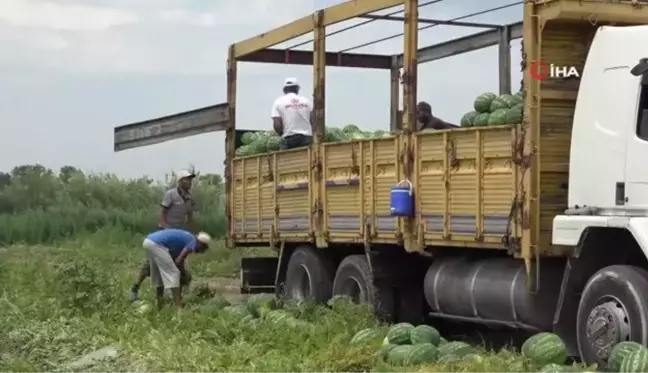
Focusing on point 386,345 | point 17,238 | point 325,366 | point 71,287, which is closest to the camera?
point 325,366

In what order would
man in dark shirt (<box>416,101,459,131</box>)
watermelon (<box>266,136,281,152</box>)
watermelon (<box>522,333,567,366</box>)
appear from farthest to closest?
watermelon (<box>266,136,281,152</box>)
man in dark shirt (<box>416,101,459,131</box>)
watermelon (<box>522,333,567,366</box>)

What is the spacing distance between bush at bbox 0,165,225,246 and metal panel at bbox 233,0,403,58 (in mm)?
11096

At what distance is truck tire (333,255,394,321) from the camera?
1220 centimetres

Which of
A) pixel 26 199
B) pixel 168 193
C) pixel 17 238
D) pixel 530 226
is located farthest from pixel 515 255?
pixel 26 199

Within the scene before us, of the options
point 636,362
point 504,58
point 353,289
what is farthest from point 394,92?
point 636,362

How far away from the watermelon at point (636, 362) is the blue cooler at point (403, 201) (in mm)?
3708

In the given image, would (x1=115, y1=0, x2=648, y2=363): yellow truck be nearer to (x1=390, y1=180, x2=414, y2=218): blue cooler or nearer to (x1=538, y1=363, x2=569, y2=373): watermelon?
(x1=390, y1=180, x2=414, y2=218): blue cooler

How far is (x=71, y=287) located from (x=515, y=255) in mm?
4985

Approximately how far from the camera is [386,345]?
9.06m

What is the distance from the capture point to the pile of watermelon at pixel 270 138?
44.5ft

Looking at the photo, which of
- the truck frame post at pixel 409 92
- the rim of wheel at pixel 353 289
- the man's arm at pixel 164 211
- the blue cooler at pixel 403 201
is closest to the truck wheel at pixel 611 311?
the blue cooler at pixel 403 201

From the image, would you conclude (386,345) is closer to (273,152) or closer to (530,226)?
(530,226)

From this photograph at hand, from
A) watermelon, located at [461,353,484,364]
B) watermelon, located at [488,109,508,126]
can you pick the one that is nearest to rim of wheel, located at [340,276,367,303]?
watermelon, located at [488,109,508,126]

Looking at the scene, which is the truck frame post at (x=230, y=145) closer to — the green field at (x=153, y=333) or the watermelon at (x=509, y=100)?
the green field at (x=153, y=333)
